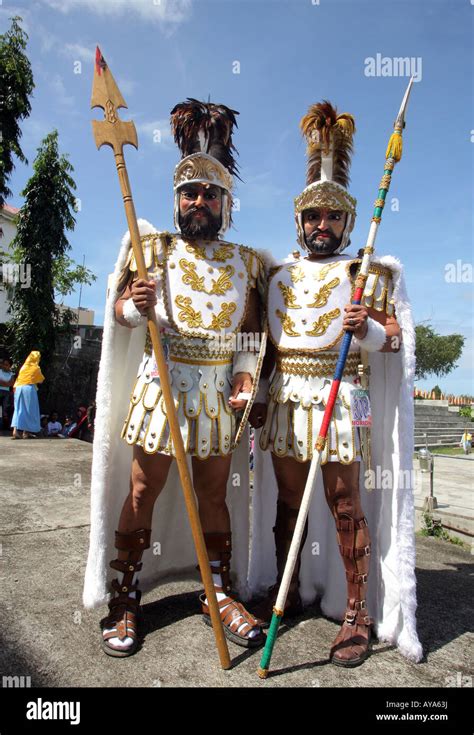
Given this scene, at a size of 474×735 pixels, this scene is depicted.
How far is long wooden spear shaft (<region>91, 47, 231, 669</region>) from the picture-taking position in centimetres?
207

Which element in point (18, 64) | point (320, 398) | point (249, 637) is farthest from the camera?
point (18, 64)

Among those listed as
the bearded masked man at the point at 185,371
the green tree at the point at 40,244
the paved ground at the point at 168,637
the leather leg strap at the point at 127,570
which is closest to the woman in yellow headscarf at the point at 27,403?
the green tree at the point at 40,244

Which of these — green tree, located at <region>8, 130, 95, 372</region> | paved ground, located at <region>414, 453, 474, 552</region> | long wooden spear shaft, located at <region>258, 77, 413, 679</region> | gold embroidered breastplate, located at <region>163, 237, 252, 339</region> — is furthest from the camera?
green tree, located at <region>8, 130, 95, 372</region>

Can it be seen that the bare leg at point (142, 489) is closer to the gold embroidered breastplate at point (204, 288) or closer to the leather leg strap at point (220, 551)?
the leather leg strap at point (220, 551)

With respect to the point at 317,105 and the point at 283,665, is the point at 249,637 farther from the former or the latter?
the point at 317,105

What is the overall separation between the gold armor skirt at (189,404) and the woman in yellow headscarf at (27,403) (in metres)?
7.32

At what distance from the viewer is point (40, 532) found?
3441 mm

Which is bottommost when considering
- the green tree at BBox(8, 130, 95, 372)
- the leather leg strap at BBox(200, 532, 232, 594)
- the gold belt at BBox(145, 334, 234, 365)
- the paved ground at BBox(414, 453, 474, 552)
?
the paved ground at BBox(414, 453, 474, 552)

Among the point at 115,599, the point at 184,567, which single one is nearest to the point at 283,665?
the point at 115,599

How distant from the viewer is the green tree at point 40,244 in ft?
39.8

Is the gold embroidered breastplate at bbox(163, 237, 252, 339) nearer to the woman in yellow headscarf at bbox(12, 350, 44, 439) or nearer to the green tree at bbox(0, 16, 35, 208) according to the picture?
the woman in yellow headscarf at bbox(12, 350, 44, 439)

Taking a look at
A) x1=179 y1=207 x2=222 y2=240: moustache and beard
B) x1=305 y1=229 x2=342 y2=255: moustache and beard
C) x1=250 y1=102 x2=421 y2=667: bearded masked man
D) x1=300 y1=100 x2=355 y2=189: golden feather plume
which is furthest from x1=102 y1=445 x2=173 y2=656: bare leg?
x1=300 y1=100 x2=355 y2=189: golden feather plume

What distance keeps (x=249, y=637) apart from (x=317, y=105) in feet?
8.74
